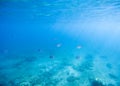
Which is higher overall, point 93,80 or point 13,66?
point 13,66

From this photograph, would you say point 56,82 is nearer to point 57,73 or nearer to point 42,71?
point 57,73

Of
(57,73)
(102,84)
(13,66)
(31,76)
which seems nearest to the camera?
(102,84)

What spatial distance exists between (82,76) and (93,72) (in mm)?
2157

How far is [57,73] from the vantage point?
17641 mm

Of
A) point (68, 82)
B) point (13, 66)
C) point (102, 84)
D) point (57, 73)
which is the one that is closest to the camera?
point (102, 84)

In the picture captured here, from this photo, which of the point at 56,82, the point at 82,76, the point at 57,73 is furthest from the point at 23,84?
the point at 82,76

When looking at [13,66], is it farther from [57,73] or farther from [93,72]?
[93,72]

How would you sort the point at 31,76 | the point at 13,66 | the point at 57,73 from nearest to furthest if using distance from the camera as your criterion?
the point at 31,76, the point at 57,73, the point at 13,66

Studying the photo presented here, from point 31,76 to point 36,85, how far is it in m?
2.28

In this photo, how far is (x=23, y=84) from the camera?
1462 cm

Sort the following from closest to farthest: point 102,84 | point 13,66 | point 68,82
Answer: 1. point 102,84
2. point 68,82
3. point 13,66

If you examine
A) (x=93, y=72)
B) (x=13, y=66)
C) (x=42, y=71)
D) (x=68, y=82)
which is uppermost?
(x=13, y=66)

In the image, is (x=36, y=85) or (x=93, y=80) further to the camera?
(x=93, y=80)

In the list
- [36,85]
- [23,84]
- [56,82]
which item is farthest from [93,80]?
[23,84]
